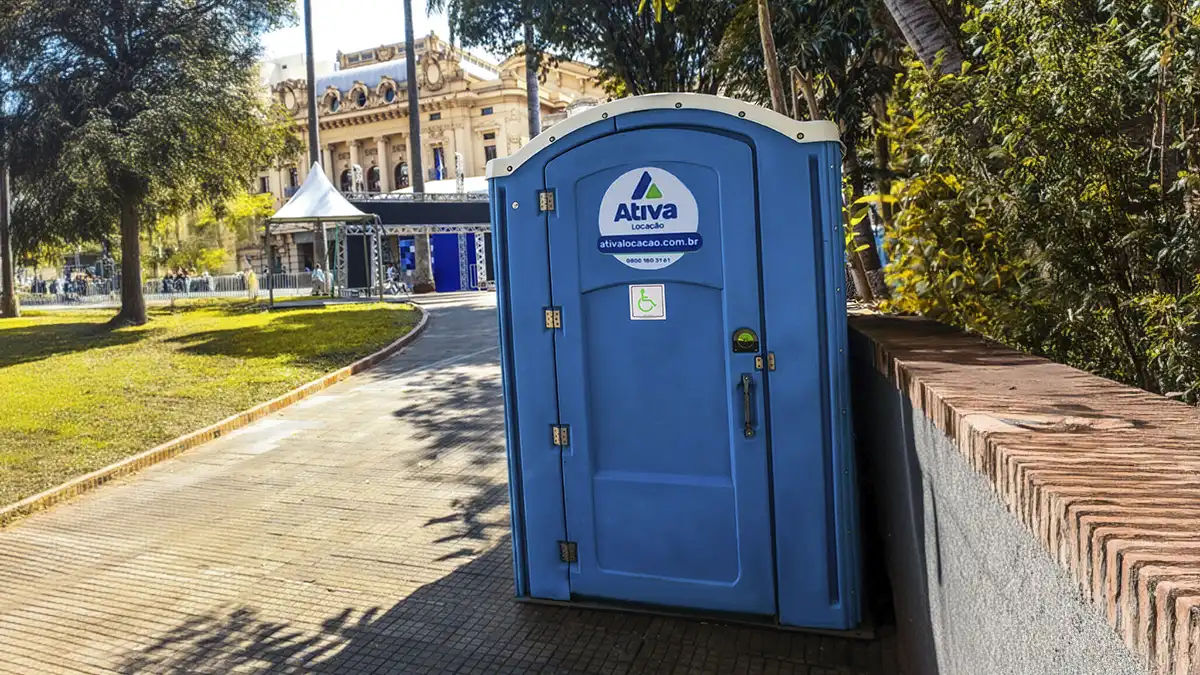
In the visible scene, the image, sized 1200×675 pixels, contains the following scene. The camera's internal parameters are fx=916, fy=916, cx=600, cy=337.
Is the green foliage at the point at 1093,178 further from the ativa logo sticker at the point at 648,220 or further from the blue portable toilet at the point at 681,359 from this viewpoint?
the ativa logo sticker at the point at 648,220

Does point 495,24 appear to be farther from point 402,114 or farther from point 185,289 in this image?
point 402,114

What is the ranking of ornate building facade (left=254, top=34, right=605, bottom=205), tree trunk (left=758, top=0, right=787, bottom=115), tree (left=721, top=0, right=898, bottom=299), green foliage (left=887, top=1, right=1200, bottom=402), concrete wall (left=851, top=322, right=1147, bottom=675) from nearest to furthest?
1. concrete wall (left=851, top=322, right=1147, bottom=675)
2. green foliage (left=887, top=1, right=1200, bottom=402)
3. tree trunk (left=758, top=0, right=787, bottom=115)
4. tree (left=721, top=0, right=898, bottom=299)
5. ornate building facade (left=254, top=34, right=605, bottom=205)

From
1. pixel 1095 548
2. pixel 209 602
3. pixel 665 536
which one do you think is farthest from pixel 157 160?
pixel 1095 548

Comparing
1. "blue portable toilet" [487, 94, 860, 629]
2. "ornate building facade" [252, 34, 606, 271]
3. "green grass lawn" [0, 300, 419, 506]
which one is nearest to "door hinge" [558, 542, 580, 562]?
"blue portable toilet" [487, 94, 860, 629]

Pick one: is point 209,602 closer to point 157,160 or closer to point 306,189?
point 157,160

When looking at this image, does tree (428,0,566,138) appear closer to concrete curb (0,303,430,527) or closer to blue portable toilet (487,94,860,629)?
concrete curb (0,303,430,527)

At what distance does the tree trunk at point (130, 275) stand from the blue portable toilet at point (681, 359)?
69.0 ft

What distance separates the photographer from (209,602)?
5023 millimetres

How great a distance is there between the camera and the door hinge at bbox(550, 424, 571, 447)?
446 cm

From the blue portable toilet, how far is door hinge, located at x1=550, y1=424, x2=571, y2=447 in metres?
0.01

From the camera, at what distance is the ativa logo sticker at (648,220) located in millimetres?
4121

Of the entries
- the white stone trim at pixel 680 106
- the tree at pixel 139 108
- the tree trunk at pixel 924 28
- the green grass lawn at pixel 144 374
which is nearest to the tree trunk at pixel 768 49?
the tree trunk at pixel 924 28

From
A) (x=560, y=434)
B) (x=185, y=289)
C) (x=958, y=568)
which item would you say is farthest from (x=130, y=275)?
(x=958, y=568)

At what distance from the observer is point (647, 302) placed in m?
4.25
